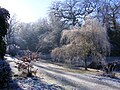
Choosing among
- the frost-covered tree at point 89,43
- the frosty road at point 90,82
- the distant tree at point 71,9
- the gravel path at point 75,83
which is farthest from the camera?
the distant tree at point 71,9

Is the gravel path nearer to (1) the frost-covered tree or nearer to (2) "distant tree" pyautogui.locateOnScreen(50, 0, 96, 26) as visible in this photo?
(1) the frost-covered tree

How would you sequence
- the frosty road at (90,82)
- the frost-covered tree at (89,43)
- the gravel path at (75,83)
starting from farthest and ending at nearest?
1. the frost-covered tree at (89,43)
2. the frosty road at (90,82)
3. the gravel path at (75,83)

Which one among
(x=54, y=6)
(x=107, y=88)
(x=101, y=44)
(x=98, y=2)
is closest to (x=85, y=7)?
(x=98, y=2)

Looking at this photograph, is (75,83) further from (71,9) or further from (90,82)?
(71,9)

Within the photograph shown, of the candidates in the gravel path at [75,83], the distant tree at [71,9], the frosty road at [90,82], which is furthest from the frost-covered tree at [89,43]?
the distant tree at [71,9]

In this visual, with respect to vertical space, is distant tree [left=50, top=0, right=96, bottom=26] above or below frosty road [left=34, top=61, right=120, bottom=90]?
above

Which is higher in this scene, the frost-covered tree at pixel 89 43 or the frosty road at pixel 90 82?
the frost-covered tree at pixel 89 43

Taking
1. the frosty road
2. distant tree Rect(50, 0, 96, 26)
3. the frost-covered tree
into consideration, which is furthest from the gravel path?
distant tree Rect(50, 0, 96, 26)

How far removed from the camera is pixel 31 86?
12.0 metres

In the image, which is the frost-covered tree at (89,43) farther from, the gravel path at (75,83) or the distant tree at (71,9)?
the distant tree at (71,9)

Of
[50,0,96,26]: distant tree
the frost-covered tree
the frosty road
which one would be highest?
[50,0,96,26]: distant tree

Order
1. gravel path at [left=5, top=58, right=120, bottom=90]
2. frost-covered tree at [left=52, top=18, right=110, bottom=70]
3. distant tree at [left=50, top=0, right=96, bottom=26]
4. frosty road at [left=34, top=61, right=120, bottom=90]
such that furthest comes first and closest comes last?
distant tree at [left=50, top=0, right=96, bottom=26] → frost-covered tree at [left=52, top=18, right=110, bottom=70] → frosty road at [left=34, top=61, right=120, bottom=90] → gravel path at [left=5, top=58, right=120, bottom=90]

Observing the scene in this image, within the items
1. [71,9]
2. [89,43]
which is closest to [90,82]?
[89,43]

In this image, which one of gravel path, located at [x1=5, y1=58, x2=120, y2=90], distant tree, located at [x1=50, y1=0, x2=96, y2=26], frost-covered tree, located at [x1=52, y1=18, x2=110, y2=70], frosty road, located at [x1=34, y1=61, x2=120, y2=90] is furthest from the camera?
distant tree, located at [x1=50, y1=0, x2=96, y2=26]
